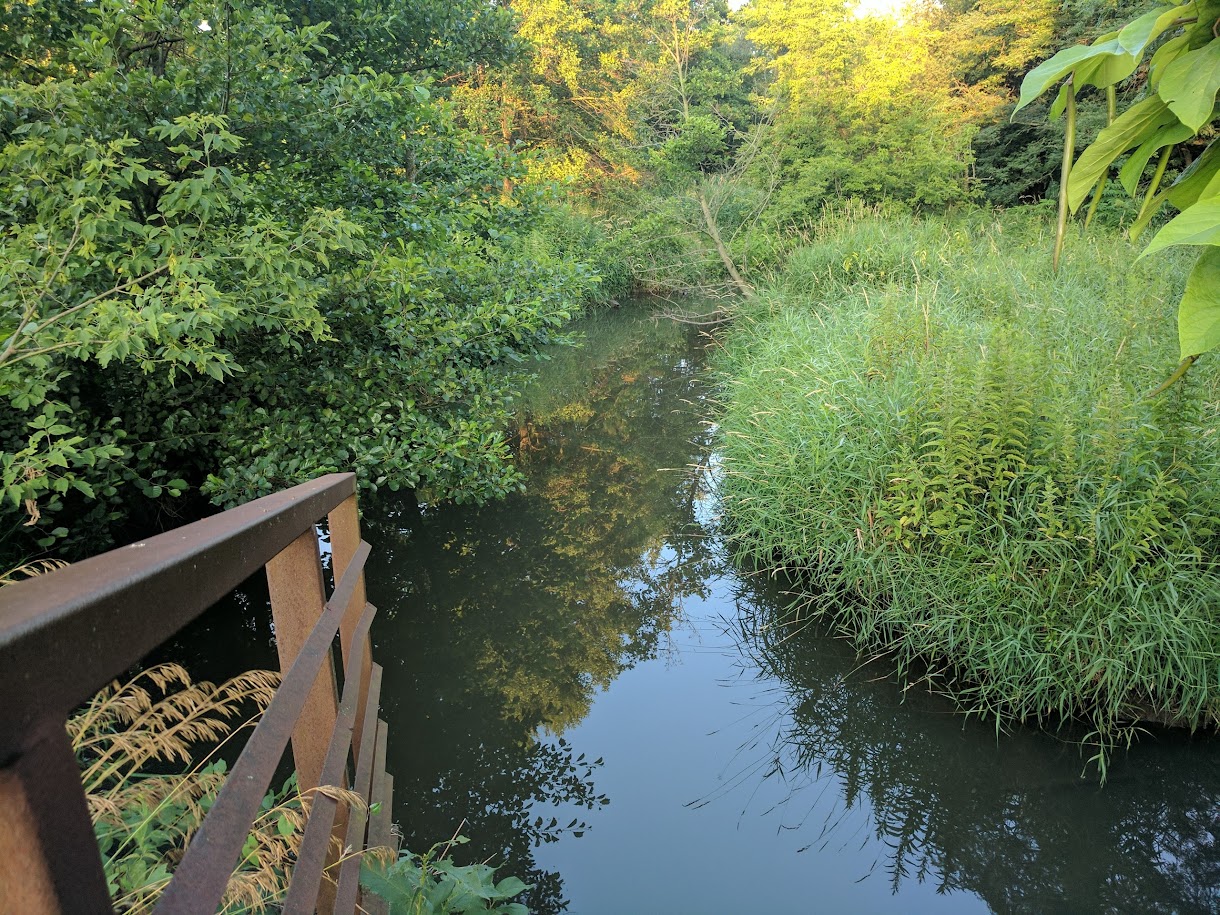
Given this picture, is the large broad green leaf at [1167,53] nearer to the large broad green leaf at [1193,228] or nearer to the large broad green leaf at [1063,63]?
the large broad green leaf at [1063,63]

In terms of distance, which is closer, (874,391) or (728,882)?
(728,882)

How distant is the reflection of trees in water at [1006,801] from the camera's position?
3455 mm

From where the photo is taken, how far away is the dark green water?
140 inches

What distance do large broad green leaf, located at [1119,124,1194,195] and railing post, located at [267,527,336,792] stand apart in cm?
143

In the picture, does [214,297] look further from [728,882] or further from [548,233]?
[548,233]

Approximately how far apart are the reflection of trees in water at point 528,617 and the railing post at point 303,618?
2131 mm

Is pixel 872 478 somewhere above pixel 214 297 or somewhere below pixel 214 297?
below

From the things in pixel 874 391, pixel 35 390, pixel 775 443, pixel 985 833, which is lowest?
pixel 985 833

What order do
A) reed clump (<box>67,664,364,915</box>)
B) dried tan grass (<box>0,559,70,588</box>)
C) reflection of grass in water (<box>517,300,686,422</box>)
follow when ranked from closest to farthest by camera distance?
reed clump (<box>67,664,364,915</box>) → dried tan grass (<box>0,559,70,588</box>) → reflection of grass in water (<box>517,300,686,422</box>)

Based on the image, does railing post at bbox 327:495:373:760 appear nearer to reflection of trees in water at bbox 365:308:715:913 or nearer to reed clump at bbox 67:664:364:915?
reed clump at bbox 67:664:364:915

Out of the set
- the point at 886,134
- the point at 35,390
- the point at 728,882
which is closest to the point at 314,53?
the point at 35,390

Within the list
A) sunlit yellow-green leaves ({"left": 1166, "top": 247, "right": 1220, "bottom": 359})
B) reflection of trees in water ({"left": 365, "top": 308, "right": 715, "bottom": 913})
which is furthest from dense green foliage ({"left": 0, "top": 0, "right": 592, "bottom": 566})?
sunlit yellow-green leaves ({"left": 1166, "top": 247, "right": 1220, "bottom": 359})

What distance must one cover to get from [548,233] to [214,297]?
17.4 m

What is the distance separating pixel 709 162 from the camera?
15.6 metres
